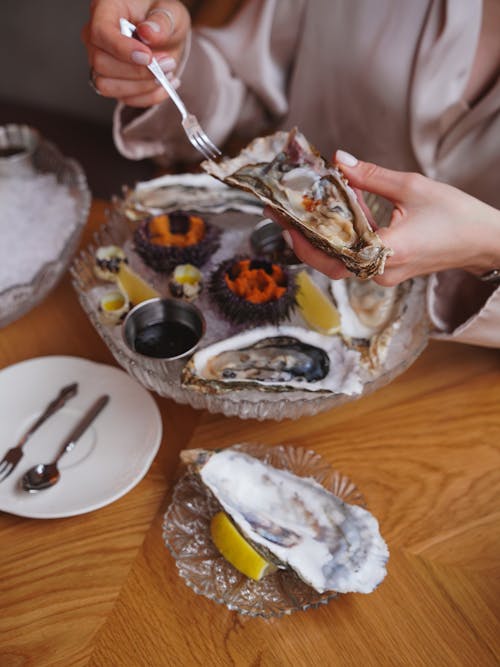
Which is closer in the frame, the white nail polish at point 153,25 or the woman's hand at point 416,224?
the woman's hand at point 416,224

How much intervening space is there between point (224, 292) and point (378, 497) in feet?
1.15

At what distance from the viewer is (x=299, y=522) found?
73 cm

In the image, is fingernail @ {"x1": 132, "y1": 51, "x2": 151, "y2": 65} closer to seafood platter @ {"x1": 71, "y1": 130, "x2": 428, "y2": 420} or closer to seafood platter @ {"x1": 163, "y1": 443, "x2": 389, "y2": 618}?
seafood platter @ {"x1": 71, "y1": 130, "x2": 428, "y2": 420}

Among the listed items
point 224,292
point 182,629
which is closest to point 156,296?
point 224,292

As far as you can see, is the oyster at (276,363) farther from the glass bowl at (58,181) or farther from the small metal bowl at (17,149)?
the small metal bowl at (17,149)

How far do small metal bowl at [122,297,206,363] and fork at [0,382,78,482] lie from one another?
0.11 metres

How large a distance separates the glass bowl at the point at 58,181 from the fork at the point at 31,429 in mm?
164

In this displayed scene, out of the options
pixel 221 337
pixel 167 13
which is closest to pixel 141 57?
pixel 167 13

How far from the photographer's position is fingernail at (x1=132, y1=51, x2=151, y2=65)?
833 millimetres

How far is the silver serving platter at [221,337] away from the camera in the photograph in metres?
0.80

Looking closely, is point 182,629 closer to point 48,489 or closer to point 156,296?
point 48,489

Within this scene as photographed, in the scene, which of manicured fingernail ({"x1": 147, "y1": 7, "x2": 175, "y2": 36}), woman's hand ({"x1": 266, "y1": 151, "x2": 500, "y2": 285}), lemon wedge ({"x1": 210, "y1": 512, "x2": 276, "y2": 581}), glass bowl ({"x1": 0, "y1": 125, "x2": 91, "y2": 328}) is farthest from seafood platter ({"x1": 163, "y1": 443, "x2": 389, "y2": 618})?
manicured fingernail ({"x1": 147, "y1": 7, "x2": 175, "y2": 36})

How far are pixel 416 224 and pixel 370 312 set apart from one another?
0.20 metres

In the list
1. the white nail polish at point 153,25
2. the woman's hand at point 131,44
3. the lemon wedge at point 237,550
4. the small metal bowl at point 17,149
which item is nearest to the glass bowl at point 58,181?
the small metal bowl at point 17,149
